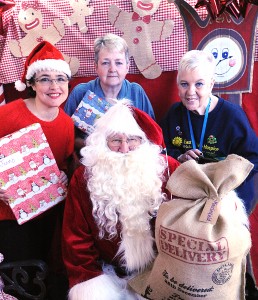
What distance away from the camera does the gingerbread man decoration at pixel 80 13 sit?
254 centimetres

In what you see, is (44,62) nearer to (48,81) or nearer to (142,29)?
(48,81)

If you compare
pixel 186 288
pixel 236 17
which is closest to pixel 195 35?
pixel 236 17

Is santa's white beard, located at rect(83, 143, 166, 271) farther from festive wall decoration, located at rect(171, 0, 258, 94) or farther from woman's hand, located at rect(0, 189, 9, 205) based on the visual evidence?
festive wall decoration, located at rect(171, 0, 258, 94)

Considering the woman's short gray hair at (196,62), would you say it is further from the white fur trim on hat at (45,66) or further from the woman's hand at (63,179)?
the woman's hand at (63,179)

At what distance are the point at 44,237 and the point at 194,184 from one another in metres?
1.12

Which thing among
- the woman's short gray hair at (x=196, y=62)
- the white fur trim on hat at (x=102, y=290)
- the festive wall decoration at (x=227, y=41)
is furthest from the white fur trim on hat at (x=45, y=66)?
the white fur trim on hat at (x=102, y=290)

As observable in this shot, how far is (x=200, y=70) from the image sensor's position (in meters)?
2.02

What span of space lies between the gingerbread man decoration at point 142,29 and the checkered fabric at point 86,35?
0.10 feet

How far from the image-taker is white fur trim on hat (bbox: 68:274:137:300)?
5.28ft

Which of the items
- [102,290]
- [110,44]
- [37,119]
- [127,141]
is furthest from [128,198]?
[110,44]

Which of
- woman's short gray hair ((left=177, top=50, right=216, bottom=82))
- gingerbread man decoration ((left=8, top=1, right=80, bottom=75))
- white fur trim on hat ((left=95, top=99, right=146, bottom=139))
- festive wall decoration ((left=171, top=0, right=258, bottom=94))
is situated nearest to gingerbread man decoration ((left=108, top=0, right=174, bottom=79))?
festive wall decoration ((left=171, top=0, right=258, bottom=94))

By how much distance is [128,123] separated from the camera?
1688 millimetres

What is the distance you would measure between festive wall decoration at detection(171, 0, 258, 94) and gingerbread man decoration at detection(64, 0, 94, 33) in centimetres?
65

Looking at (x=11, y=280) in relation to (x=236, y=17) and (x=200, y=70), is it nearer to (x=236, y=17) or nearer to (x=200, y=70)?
(x=200, y=70)
